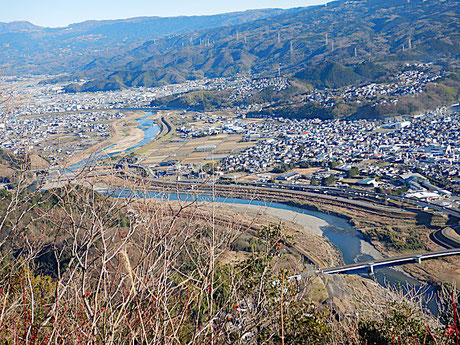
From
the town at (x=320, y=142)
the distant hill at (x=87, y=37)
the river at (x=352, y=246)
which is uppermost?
the river at (x=352, y=246)

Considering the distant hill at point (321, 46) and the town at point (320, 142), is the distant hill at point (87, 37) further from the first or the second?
the town at point (320, 142)

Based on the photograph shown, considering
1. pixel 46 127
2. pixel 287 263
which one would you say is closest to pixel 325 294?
pixel 287 263

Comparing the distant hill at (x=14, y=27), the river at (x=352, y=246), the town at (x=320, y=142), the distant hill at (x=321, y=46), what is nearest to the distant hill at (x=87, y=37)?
the distant hill at (x=14, y=27)

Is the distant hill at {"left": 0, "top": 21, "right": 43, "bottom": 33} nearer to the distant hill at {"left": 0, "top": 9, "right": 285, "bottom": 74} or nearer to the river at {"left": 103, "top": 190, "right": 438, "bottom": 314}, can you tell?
the distant hill at {"left": 0, "top": 9, "right": 285, "bottom": 74}

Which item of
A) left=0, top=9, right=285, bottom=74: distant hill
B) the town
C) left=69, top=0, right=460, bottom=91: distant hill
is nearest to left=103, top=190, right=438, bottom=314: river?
the town

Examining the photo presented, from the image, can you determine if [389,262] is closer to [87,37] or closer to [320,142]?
[320,142]

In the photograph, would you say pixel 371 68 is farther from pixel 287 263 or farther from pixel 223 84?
pixel 287 263

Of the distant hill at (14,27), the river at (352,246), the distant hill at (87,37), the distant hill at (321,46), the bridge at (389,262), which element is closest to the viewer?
the river at (352,246)
